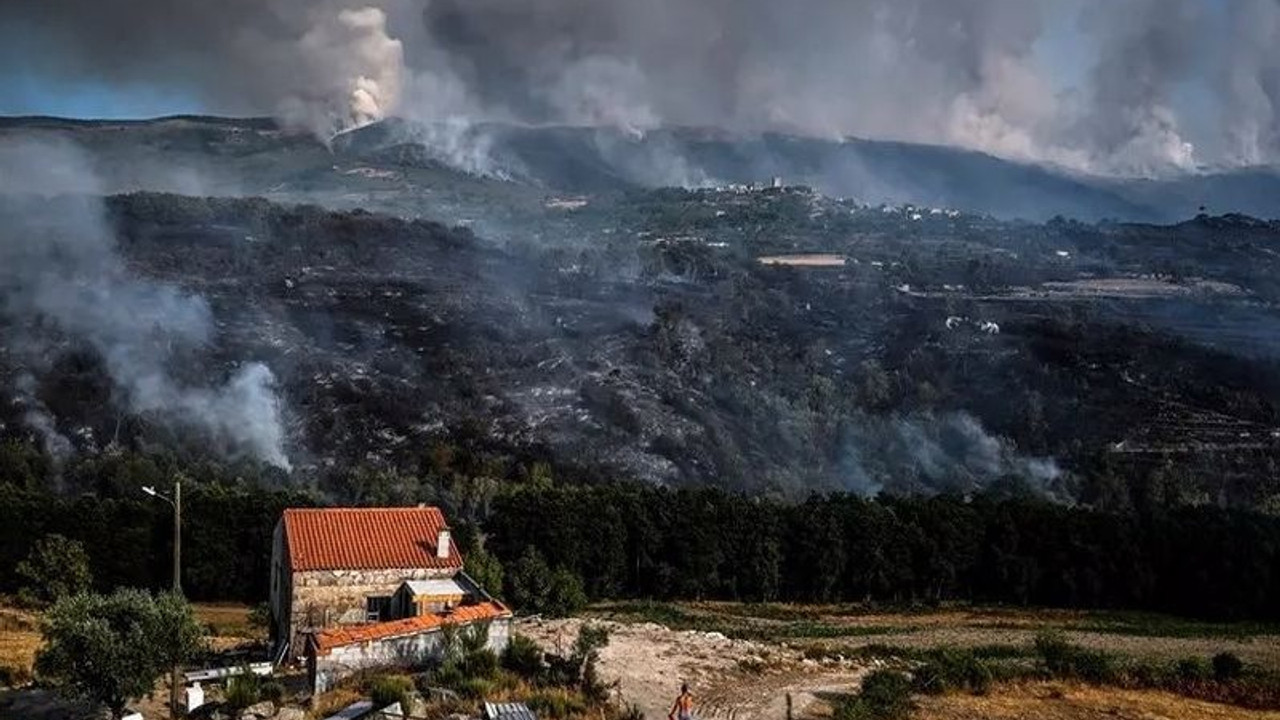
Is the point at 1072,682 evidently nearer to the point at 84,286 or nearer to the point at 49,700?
the point at 49,700

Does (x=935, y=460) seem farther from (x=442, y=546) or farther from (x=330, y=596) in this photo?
(x=330, y=596)

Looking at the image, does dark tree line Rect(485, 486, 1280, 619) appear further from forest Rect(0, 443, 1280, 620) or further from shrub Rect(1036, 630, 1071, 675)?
shrub Rect(1036, 630, 1071, 675)

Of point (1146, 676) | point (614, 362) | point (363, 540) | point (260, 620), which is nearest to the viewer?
point (363, 540)

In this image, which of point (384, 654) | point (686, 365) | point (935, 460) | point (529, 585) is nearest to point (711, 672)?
point (384, 654)

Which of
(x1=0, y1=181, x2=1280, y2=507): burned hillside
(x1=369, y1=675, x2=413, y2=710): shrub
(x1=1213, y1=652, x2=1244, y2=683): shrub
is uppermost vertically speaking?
(x1=0, y1=181, x2=1280, y2=507): burned hillside

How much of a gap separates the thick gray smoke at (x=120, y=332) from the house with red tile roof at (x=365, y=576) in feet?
183

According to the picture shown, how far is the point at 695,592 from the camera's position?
59000mm

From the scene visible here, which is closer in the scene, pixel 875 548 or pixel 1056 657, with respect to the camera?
pixel 1056 657

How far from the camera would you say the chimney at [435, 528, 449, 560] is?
31.5 m

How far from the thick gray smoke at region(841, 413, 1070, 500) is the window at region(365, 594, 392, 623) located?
67.4m

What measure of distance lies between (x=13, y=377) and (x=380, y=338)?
34.6m

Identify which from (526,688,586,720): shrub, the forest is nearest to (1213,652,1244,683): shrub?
(526,688,586,720): shrub

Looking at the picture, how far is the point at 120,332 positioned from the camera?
363 feet

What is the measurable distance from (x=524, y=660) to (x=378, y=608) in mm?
6177
